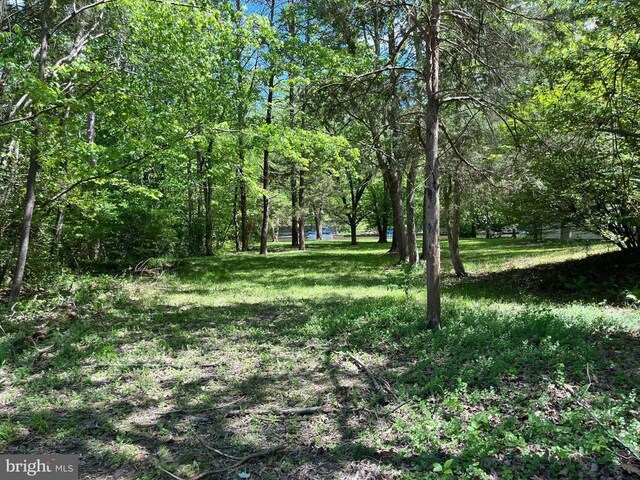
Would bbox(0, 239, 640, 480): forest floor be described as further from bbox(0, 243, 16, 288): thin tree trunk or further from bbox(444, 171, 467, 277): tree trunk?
bbox(444, 171, 467, 277): tree trunk

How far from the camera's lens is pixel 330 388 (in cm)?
405

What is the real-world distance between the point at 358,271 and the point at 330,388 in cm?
864

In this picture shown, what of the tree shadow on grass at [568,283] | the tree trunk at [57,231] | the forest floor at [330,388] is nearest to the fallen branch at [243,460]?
the forest floor at [330,388]

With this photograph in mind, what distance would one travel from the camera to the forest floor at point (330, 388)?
285 cm

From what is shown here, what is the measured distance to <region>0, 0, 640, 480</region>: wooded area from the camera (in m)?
3.16

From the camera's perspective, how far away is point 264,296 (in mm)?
8789

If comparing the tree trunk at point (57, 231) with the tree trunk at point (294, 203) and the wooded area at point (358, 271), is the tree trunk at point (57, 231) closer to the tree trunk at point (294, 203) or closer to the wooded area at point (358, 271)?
the wooded area at point (358, 271)

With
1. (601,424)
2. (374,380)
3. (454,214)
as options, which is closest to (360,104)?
(374,380)

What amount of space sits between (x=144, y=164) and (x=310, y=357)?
609cm

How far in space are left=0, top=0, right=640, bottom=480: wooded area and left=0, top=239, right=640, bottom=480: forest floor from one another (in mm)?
27

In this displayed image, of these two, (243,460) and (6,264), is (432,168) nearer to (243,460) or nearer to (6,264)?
(243,460)

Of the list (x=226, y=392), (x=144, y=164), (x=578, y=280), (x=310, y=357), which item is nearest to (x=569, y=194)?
(x=578, y=280)

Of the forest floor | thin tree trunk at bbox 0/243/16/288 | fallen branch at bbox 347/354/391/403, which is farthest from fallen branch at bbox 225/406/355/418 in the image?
thin tree trunk at bbox 0/243/16/288

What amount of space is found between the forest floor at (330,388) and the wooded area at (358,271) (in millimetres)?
27
